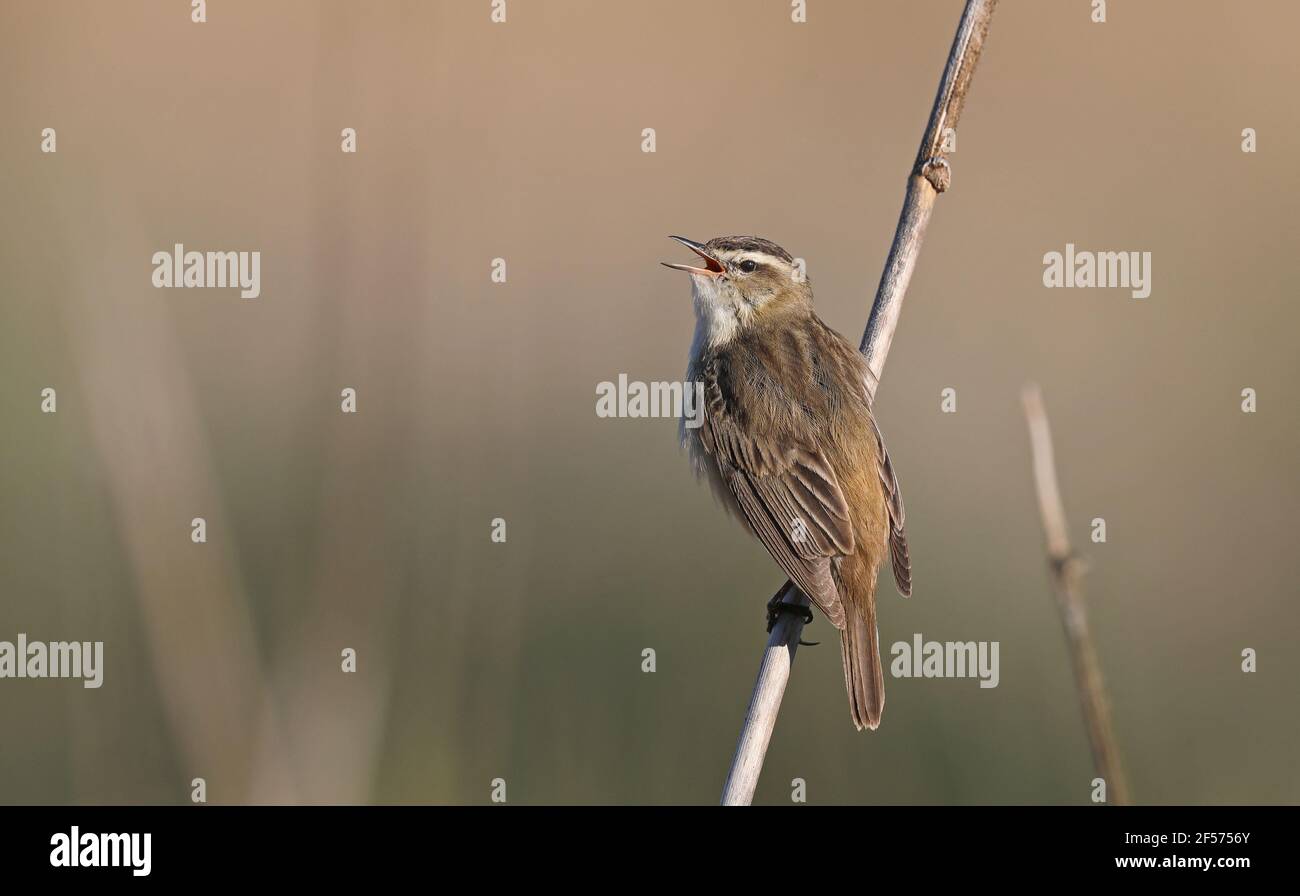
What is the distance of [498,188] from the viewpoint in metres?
8.51

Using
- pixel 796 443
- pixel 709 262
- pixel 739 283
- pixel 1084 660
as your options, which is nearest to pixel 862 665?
pixel 796 443

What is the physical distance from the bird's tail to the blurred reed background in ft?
4.86

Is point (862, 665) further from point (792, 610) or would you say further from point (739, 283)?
point (739, 283)

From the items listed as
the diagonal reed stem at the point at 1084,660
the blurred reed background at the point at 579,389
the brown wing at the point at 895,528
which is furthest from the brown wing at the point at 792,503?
the diagonal reed stem at the point at 1084,660

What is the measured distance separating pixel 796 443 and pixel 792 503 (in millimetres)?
254

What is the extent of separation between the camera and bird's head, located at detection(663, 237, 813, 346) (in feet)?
17.9

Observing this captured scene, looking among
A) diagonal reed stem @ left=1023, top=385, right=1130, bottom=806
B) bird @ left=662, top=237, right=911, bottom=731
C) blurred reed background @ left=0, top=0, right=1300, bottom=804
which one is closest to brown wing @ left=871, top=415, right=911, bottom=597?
bird @ left=662, top=237, right=911, bottom=731

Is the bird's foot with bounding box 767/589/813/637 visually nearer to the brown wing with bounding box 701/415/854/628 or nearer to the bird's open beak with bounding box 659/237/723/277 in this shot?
the brown wing with bounding box 701/415/854/628

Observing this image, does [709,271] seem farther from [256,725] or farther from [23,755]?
[23,755]

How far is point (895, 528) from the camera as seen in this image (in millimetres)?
5039

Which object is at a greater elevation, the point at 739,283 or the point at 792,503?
the point at 739,283

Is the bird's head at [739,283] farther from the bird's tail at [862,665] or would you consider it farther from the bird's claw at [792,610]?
the bird's tail at [862,665]

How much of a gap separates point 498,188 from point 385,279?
9.24 ft

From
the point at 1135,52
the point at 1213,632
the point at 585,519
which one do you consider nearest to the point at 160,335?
the point at 585,519
